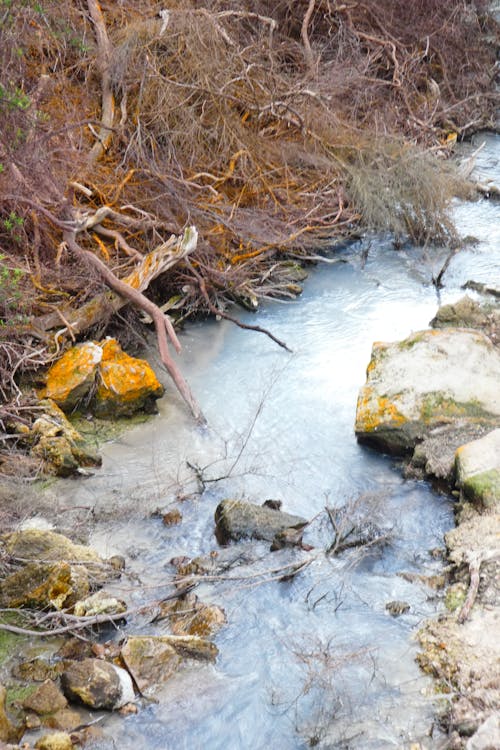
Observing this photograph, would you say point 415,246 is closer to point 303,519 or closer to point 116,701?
point 303,519

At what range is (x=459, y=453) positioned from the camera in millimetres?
5965

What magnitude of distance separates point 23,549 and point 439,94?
1057cm

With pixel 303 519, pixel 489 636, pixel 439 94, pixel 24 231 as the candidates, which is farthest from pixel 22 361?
pixel 439 94

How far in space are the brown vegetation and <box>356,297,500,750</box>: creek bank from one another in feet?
6.70

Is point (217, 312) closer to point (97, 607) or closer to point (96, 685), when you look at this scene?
point (97, 607)

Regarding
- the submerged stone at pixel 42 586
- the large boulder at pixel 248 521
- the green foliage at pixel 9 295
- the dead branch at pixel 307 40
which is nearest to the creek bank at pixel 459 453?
the large boulder at pixel 248 521

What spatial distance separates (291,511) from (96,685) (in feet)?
7.00

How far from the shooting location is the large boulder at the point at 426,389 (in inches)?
259

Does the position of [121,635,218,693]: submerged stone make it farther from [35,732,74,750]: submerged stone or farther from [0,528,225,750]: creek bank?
[35,732,74,750]: submerged stone

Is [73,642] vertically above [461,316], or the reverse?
[461,316]

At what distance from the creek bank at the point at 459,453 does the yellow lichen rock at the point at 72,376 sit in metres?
2.17

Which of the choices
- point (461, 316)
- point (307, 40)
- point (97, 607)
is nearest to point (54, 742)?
point (97, 607)

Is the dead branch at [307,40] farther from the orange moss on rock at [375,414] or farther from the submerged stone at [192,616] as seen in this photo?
the submerged stone at [192,616]

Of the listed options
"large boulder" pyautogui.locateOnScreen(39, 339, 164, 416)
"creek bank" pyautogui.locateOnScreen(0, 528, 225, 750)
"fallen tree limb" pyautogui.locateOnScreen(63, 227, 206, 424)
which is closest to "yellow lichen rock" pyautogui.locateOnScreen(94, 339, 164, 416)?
"large boulder" pyautogui.locateOnScreen(39, 339, 164, 416)
